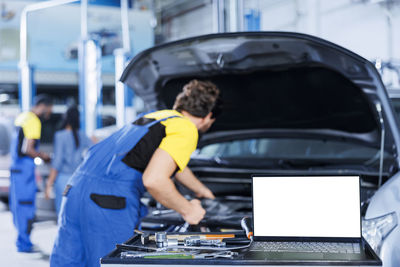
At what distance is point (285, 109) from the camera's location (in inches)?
127

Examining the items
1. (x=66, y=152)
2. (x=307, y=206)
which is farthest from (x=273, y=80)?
(x=66, y=152)

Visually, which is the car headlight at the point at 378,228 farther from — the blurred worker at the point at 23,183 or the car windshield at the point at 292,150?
the blurred worker at the point at 23,183

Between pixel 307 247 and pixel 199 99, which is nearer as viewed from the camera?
pixel 307 247

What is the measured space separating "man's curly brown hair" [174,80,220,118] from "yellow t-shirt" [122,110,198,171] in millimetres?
98

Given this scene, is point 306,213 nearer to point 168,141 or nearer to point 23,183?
point 168,141

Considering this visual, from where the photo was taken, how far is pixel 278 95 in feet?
10.2

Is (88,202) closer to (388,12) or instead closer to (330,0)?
(388,12)

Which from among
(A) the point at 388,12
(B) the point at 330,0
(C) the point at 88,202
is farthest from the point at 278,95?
(B) the point at 330,0

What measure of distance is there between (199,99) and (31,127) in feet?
10.6

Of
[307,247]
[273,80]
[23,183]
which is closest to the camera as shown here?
[307,247]

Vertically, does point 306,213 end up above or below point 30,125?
below

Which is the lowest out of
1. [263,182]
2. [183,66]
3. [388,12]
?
[263,182]

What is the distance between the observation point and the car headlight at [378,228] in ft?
6.66

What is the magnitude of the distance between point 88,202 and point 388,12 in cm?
845
